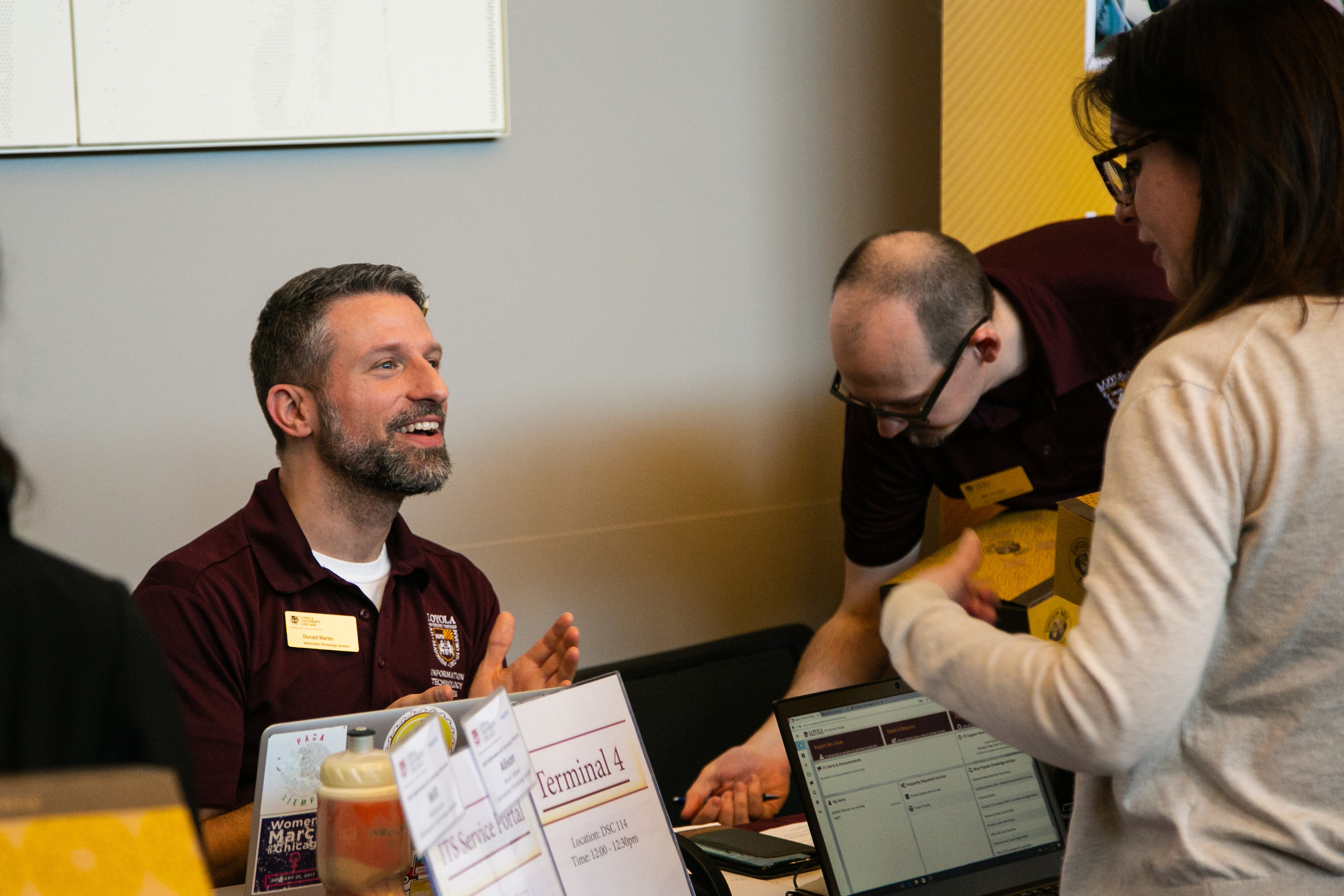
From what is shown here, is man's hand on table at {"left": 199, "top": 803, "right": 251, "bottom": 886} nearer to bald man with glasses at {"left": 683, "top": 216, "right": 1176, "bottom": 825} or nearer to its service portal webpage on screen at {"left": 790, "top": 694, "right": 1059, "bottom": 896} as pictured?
its service portal webpage on screen at {"left": 790, "top": 694, "right": 1059, "bottom": 896}

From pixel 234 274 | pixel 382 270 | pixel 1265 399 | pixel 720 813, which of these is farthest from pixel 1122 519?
pixel 234 274

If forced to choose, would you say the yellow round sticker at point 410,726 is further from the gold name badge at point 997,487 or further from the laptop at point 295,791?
the gold name badge at point 997,487

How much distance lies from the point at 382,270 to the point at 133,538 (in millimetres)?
915

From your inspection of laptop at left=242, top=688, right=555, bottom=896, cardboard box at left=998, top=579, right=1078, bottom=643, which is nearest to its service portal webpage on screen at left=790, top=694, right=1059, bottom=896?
cardboard box at left=998, top=579, right=1078, bottom=643

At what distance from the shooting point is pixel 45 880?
0.59 metres

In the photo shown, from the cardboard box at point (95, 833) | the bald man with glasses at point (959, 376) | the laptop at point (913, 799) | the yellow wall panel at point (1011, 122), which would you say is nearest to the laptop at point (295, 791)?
the laptop at point (913, 799)

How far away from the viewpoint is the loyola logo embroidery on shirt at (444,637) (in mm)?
1927

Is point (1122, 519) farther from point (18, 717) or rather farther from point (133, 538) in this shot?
point (133, 538)

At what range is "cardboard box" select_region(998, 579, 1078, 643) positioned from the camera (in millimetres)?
1471

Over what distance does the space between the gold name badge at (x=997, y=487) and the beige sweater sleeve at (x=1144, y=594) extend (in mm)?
1510

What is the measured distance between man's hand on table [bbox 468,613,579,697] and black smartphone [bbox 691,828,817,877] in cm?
30

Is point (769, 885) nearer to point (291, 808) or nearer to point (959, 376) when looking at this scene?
point (291, 808)

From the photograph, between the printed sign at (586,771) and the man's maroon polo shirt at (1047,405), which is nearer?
the printed sign at (586,771)

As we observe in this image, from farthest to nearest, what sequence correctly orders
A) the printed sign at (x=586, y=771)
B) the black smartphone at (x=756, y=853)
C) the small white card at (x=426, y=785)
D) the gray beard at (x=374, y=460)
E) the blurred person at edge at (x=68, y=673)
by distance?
the gray beard at (x=374, y=460), the black smartphone at (x=756, y=853), the printed sign at (x=586, y=771), the small white card at (x=426, y=785), the blurred person at edge at (x=68, y=673)
